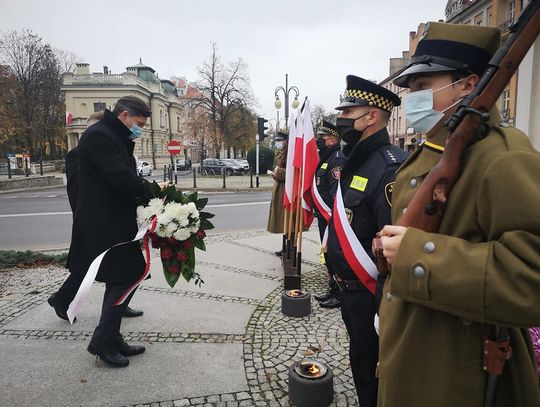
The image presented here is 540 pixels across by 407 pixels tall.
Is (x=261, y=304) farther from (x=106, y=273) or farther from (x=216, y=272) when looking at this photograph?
(x=106, y=273)

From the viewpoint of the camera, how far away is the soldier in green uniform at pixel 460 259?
3.48 feet

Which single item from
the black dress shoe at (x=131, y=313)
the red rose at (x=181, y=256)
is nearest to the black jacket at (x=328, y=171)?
the red rose at (x=181, y=256)

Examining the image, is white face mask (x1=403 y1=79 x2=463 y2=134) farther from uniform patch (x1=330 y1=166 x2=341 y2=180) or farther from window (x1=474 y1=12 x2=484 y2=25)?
window (x1=474 y1=12 x2=484 y2=25)

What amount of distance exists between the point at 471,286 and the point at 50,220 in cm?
1231

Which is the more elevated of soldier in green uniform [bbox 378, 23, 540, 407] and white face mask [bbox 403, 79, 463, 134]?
white face mask [bbox 403, 79, 463, 134]

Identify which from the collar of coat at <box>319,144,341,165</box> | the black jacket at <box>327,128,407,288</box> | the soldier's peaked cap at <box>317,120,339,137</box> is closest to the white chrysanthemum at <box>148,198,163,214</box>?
the black jacket at <box>327,128,407,288</box>

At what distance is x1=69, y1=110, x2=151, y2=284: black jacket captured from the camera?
3.12 m

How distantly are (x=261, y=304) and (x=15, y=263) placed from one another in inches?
172

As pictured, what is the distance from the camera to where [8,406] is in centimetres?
277

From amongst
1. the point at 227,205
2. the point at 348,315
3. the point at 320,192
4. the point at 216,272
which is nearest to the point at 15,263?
the point at 216,272

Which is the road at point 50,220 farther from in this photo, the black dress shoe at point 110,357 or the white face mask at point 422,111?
the white face mask at point 422,111

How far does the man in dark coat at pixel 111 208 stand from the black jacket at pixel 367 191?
1.68m

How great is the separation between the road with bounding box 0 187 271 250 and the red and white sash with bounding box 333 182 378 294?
7.40 m

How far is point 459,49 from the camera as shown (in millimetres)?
1409
